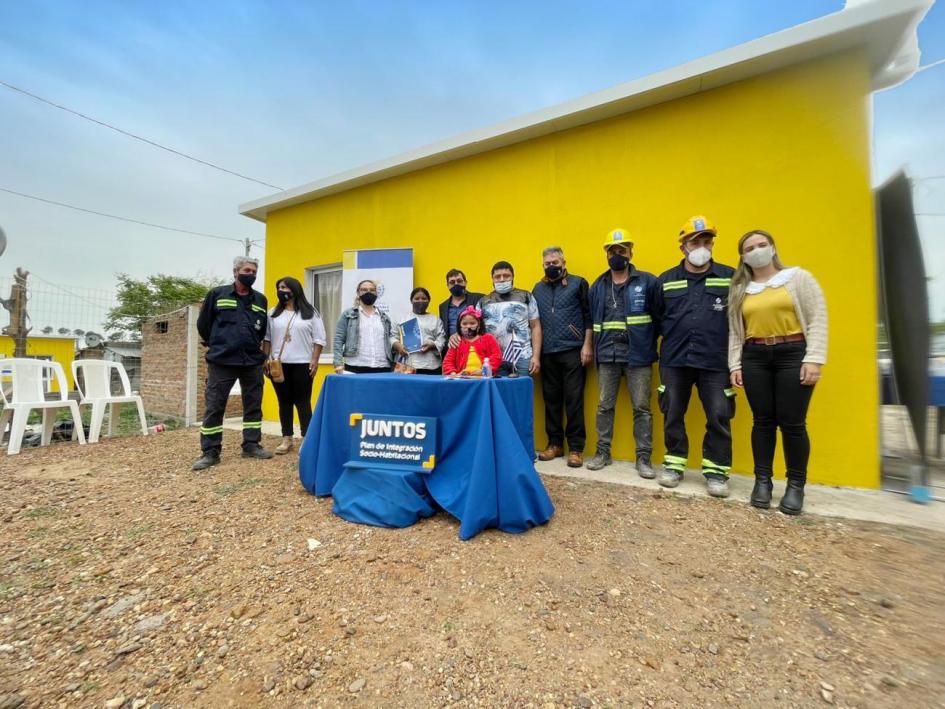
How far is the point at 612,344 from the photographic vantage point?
3.35 metres

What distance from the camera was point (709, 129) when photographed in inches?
132

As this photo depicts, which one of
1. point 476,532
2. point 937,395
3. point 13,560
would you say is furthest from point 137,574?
point 937,395

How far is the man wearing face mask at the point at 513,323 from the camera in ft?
11.9

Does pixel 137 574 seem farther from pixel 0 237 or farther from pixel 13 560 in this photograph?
pixel 0 237

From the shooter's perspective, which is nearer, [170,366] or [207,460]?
[207,460]

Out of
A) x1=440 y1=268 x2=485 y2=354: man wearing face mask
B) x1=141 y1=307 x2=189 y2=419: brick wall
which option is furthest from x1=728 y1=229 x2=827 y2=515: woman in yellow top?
x1=141 y1=307 x2=189 y2=419: brick wall

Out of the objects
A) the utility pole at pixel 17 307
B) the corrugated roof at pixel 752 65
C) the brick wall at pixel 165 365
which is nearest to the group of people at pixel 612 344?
the corrugated roof at pixel 752 65

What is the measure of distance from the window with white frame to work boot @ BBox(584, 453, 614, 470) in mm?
4109

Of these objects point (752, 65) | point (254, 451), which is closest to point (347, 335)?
point (254, 451)

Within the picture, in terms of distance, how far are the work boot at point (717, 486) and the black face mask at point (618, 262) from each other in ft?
5.71

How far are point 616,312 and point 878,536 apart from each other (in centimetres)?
205

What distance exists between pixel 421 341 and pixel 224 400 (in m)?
1.89

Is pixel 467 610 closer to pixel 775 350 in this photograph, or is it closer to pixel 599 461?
pixel 599 461

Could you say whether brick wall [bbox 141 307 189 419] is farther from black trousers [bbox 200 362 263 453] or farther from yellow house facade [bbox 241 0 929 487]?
yellow house facade [bbox 241 0 929 487]
